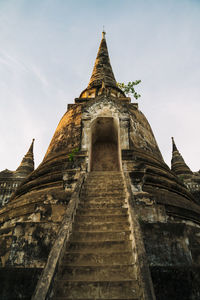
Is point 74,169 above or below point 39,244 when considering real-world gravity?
above

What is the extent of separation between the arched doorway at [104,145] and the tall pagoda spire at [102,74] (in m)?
3.76

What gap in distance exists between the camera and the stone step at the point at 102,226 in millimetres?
3230

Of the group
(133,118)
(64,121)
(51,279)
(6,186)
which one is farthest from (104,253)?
(6,186)

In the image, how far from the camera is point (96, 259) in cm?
272

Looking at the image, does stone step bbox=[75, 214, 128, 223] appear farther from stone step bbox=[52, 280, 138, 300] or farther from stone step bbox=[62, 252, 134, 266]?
stone step bbox=[52, 280, 138, 300]

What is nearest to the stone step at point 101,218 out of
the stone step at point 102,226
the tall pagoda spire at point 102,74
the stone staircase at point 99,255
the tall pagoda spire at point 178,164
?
the stone staircase at point 99,255

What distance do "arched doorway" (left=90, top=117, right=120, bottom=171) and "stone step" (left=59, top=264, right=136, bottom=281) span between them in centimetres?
445

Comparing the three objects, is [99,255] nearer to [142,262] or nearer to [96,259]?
[96,259]

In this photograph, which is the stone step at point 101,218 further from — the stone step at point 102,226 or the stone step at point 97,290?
the stone step at point 97,290

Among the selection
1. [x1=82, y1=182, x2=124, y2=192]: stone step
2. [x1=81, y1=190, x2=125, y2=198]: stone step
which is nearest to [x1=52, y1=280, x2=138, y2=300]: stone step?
[x1=81, y1=190, x2=125, y2=198]: stone step

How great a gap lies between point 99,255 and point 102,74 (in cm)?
1171

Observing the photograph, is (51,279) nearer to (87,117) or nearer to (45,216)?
(45,216)

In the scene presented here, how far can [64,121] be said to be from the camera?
8.41m

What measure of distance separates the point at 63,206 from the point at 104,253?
4.84ft
